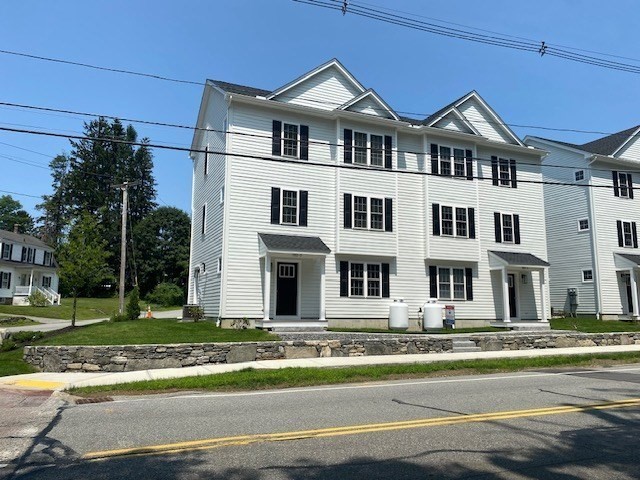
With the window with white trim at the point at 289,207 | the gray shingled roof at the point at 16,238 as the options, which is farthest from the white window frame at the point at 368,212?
the gray shingled roof at the point at 16,238

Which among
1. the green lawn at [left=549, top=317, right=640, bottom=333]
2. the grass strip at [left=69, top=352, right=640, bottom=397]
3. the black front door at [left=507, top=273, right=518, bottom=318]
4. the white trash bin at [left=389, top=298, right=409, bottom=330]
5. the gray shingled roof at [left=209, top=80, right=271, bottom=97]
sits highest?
the gray shingled roof at [left=209, top=80, right=271, bottom=97]

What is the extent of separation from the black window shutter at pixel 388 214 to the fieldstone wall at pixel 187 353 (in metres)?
7.12

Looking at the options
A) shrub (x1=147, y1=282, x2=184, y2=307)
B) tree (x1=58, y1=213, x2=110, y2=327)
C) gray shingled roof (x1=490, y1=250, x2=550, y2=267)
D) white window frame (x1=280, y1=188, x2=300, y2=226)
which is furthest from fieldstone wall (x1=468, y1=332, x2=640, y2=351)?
shrub (x1=147, y1=282, x2=184, y2=307)

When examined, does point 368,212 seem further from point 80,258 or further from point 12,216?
point 12,216

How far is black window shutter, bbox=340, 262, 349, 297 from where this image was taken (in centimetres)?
2205

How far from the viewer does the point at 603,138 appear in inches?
1389

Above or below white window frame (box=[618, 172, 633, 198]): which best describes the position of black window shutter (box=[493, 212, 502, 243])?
below

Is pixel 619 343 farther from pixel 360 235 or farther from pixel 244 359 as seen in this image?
pixel 244 359

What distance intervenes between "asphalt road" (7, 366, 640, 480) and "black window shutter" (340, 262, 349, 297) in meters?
11.9

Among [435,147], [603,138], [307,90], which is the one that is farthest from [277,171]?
[603,138]

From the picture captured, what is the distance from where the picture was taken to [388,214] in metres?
23.2

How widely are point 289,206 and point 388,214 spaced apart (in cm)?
480

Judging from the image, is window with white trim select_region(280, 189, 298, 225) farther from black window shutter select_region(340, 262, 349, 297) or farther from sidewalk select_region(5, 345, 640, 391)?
sidewalk select_region(5, 345, 640, 391)

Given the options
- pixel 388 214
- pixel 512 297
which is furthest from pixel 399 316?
pixel 512 297
